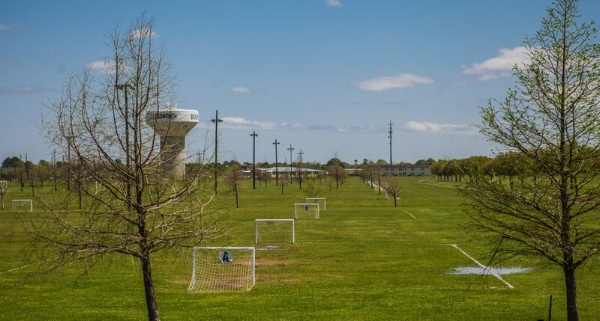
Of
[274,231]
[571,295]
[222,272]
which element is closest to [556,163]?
[571,295]

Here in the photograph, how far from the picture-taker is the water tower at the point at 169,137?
1458cm

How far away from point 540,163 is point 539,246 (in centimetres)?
177

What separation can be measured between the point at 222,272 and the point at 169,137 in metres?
11.5

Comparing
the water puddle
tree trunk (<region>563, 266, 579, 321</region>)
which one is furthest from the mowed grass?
tree trunk (<region>563, 266, 579, 321</region>)

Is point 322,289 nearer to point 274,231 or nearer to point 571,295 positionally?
point 571,295

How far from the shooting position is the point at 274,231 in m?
41.5

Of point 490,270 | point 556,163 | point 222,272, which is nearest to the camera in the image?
point 556,163

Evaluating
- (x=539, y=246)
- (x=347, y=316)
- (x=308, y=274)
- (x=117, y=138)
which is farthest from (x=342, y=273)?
(x=117, y=138)

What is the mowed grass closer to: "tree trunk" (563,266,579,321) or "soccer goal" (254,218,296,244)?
"tree trunk" (563,266,579,321)

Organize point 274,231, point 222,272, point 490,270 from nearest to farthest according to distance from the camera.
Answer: point 490,270
point 222,272
point 274,231

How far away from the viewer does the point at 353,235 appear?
1487 inches

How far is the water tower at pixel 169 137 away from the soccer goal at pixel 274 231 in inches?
737

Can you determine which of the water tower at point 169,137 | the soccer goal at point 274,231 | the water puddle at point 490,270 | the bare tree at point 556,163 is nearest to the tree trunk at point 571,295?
the bare tree at point 556,163

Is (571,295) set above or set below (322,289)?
above
